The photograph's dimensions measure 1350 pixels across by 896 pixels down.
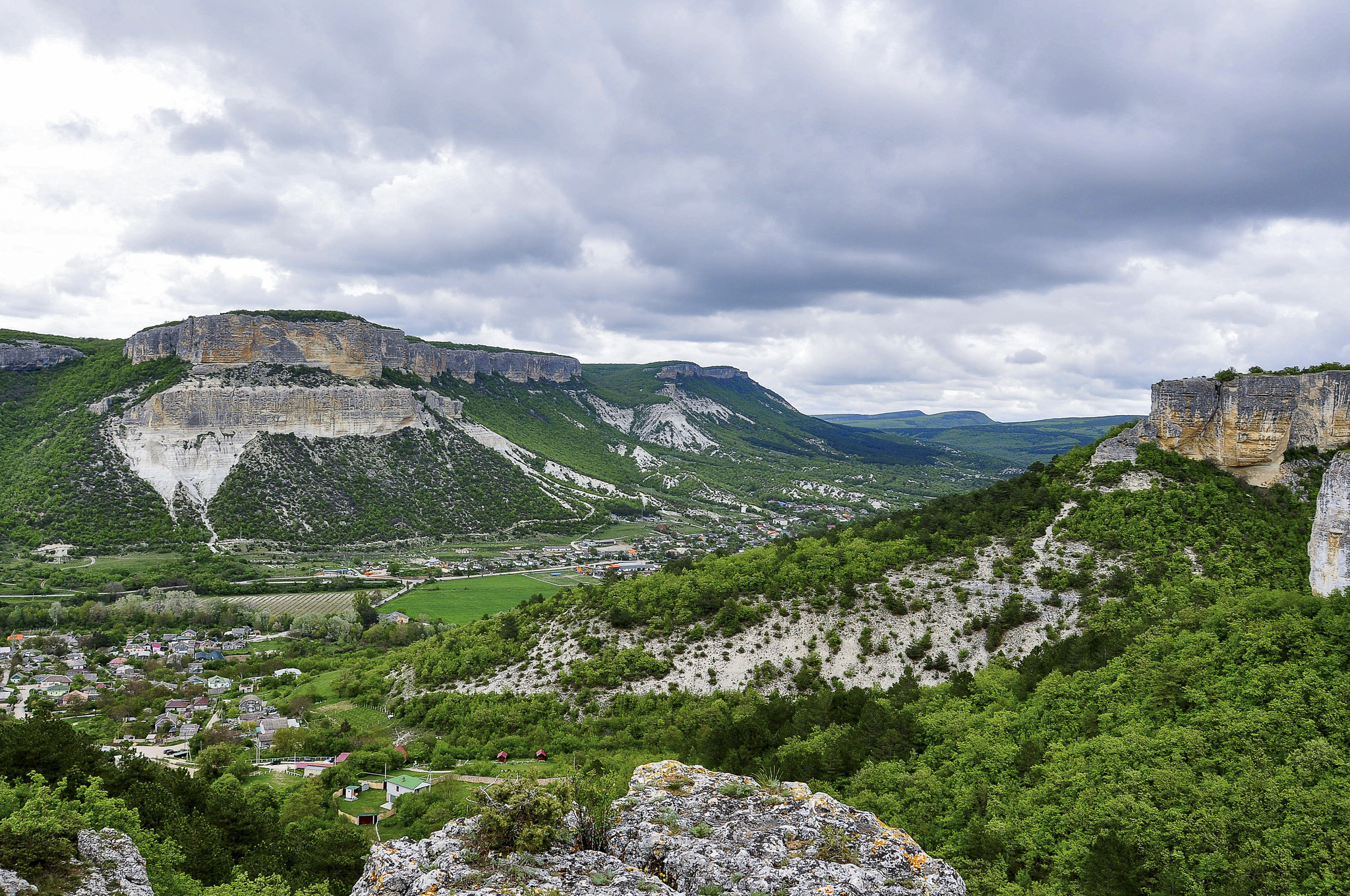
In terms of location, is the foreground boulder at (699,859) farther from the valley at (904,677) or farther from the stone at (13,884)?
the stone at (13,884)

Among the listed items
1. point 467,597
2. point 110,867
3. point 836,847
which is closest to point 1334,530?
point 836,847

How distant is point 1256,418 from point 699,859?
34707mm

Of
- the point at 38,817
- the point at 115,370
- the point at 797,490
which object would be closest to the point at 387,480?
the point at 115,370

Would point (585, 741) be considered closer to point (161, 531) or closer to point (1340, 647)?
point (1340, 647)

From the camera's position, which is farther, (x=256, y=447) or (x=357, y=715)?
(x=256, y=447)

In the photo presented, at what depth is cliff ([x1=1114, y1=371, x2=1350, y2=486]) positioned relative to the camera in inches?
1228

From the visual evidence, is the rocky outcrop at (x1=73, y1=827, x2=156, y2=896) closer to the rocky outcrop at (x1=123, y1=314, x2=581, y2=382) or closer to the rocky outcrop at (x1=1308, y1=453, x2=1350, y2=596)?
the rocky outcrop at (x1=1308, y1=453, x2=1350, y2=596)

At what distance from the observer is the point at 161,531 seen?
3915 inches

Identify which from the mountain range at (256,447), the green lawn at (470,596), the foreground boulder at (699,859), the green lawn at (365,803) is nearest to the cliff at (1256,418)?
the foreground boulder at (699,859)

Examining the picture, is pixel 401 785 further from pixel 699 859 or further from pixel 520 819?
pixel 699 859

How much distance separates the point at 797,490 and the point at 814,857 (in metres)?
174

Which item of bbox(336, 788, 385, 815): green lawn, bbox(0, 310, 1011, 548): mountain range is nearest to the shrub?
bbox(336, 788, 385, 815): green lawn

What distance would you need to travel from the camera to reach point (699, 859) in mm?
9703

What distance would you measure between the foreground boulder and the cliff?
31642 mm
